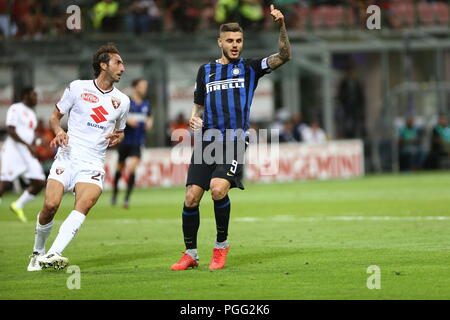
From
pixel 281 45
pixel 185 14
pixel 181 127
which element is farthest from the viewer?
pixel 185 14

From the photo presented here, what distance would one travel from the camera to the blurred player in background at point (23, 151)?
17727mm

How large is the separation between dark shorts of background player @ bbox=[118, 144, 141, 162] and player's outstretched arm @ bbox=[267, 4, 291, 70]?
415 inches

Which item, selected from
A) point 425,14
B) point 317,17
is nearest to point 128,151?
point 317,17

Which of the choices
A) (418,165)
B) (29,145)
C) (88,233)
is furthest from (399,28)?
(88,233)

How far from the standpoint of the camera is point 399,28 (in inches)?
1298

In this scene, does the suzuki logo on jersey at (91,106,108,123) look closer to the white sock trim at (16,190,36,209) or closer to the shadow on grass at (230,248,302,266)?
the shadow on grass at (230,248,302,266)

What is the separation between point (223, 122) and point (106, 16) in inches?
788

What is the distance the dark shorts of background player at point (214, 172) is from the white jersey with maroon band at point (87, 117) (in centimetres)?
106

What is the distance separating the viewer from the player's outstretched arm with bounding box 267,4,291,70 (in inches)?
380

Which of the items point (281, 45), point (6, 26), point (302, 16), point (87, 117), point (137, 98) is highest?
point (302, 16)

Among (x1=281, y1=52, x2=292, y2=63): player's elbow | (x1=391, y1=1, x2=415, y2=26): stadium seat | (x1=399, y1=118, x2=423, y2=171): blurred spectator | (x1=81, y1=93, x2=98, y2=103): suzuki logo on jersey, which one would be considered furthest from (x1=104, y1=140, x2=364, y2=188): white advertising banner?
(x1=281, y1=52, x2=292, y2=63): player's elbow

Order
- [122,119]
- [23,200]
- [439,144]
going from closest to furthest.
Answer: [122,119] < [23,200] < [439,144]

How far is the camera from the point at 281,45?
9.95 meters

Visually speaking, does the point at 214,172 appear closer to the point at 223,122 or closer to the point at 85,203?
the point at 223,122
